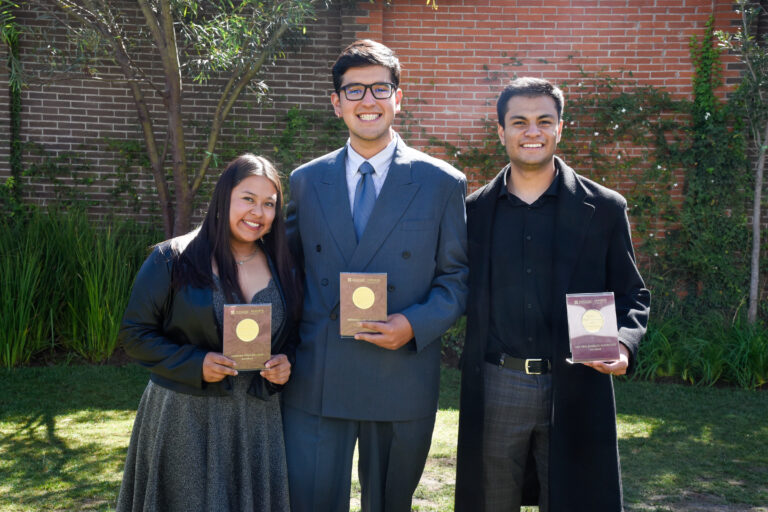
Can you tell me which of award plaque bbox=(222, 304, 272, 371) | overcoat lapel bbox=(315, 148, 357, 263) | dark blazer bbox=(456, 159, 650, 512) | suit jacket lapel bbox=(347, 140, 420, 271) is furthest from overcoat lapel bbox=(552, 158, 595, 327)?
award plaque bbox=(222, 304, 272, 371)

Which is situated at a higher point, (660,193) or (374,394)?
(660,193)

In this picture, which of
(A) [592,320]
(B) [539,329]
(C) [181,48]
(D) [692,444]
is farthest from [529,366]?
(C) [181,48]

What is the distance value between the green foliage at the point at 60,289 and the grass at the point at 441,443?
0.35 meters

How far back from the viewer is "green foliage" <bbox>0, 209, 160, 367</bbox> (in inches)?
261

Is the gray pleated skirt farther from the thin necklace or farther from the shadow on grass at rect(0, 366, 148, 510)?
the shadow on grass at rect(0, 366, 148, 510)

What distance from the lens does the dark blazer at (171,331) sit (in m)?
2.51

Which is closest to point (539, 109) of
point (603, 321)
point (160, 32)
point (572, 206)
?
point (572, 206)

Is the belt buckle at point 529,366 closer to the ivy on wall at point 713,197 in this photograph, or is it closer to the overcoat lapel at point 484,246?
the overcoat lapel at point 484,246

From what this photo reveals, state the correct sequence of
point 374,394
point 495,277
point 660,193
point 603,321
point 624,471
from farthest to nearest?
point 660,193, point 624,471, point 495,277, point 374,394, point 603,321

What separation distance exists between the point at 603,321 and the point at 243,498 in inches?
59.9

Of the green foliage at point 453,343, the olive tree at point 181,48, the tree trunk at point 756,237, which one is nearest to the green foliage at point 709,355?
the tree trunk at point 756,237

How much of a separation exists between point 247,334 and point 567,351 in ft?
4.17

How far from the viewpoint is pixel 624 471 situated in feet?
15.4

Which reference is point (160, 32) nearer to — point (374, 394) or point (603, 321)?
point (374, 394)
